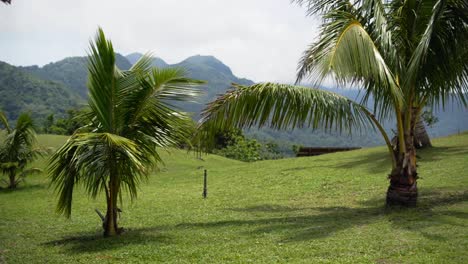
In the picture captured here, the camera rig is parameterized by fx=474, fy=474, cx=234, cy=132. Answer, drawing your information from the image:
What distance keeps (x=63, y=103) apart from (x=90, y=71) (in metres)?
88.1

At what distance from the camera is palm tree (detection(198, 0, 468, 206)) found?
7.91 metres

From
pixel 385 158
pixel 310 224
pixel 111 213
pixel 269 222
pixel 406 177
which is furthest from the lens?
pixel 385 158

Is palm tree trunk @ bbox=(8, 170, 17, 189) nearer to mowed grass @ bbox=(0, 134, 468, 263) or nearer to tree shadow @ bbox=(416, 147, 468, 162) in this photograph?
mowed grass @ bbox=(0, 134, 468, 263)

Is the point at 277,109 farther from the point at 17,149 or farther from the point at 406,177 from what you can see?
the point at 17,149

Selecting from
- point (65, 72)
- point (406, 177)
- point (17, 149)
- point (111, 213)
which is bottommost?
point (111, 213)

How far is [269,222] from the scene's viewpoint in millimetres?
8977

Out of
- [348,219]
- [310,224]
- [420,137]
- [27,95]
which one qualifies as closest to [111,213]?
[310,224]

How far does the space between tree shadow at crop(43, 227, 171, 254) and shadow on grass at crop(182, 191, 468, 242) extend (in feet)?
3.38

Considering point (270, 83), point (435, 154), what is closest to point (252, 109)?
point (270, 83)

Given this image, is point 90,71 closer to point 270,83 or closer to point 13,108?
point 270,83

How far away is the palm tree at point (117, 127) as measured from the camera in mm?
7344

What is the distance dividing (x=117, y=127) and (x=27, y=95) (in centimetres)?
8390

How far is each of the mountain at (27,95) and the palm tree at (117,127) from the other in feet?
242

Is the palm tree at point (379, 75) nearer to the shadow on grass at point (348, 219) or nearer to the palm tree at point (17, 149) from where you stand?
the shadow on grass at point (348, 219)
